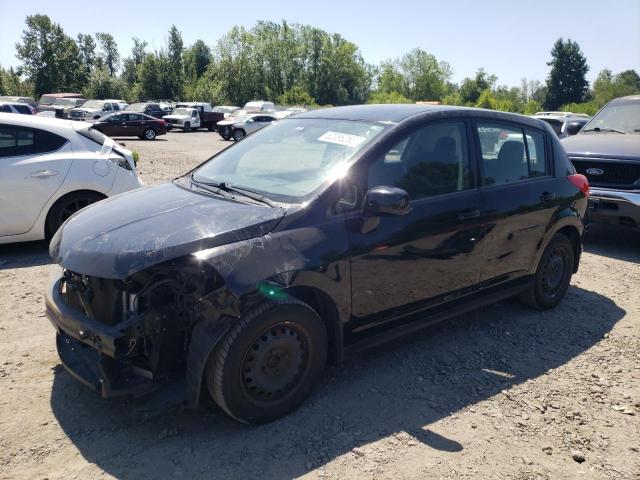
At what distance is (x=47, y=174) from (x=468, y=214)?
4660 millimetres

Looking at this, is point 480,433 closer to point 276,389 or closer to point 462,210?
point 276,389

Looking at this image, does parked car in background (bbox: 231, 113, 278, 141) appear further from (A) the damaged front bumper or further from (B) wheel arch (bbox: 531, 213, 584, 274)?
(A) the damaged front bumper

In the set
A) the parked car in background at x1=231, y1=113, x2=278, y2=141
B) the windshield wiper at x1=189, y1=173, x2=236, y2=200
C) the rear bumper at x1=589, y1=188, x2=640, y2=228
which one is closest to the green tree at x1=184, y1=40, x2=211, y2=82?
the parked car in background at x1=231, y1=113, x2=278, y2=141

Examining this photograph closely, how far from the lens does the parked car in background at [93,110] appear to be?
1172 inches

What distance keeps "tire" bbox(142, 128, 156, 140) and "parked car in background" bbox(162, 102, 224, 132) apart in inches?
261

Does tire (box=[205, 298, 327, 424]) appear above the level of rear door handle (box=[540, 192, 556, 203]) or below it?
below

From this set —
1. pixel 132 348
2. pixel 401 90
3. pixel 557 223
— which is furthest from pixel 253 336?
pixel 401 90

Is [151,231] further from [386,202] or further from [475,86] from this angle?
[475,86]

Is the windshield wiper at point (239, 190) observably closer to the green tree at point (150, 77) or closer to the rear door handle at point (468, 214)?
the rear door handle at point (468, 214)

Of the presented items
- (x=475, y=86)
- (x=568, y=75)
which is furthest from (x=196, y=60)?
(x=568, y=75)

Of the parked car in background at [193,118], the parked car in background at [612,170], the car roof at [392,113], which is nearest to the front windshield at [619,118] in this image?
the parked car in background at [612,170]

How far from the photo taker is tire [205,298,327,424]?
2826 millimetres

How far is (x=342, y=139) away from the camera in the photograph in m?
3.65

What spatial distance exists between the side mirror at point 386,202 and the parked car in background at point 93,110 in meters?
28.3
